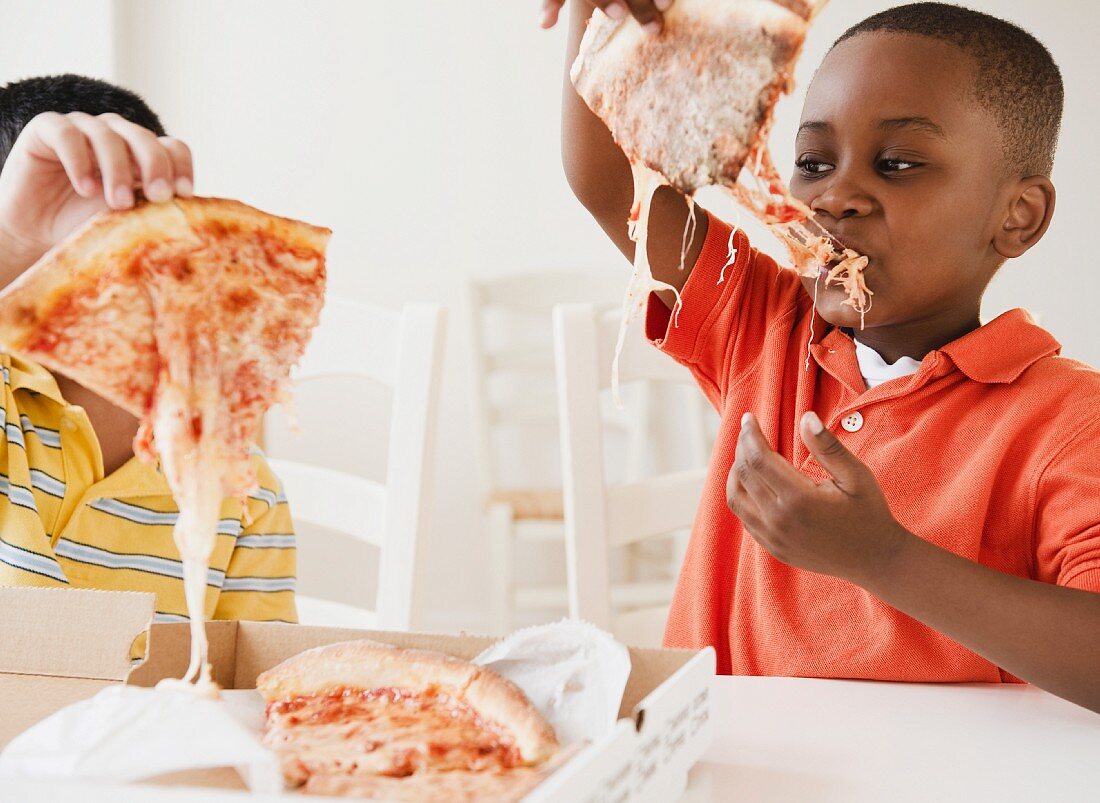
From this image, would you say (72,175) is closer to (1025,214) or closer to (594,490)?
(594,490)

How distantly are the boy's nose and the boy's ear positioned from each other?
0.58ft

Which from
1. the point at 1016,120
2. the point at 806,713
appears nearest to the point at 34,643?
the point at 806,713

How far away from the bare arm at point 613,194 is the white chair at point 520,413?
5.03 ft

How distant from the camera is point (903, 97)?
1.00 metres

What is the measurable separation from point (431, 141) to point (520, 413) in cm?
76

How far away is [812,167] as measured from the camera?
1.04 meters

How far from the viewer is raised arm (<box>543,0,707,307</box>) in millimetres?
1096

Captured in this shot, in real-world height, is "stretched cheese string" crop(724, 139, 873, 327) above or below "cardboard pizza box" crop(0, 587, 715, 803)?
above

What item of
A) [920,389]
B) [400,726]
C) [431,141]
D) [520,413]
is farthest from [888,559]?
[431,141]

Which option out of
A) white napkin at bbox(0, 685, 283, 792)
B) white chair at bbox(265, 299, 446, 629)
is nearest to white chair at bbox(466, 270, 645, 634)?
white chair at bbox(265, 299, 446, 629)

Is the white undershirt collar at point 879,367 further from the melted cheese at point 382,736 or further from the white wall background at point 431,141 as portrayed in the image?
the white wall background at point 431,141

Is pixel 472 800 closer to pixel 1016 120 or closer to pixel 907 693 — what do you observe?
pixel 907 693

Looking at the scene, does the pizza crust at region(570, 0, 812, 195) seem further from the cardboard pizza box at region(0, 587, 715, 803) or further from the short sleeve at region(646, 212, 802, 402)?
the short sleeve at region(646, 212, 802, 402)

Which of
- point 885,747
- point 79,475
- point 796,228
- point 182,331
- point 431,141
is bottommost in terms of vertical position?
point 885,747
